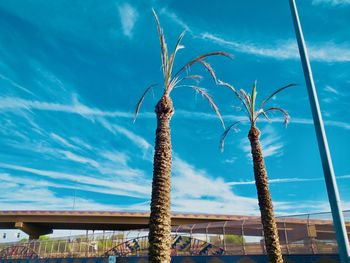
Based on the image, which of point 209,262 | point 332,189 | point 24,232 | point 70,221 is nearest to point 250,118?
point 332,189

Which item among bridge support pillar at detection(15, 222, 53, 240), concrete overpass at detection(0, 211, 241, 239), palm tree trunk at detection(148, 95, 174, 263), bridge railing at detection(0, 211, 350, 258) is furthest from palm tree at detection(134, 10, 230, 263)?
bridge support pillar at detection(15, 222, 53, 240)

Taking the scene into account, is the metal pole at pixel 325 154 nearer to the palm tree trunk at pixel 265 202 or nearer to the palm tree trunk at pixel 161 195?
the palm tree trunk at pixel 161 195

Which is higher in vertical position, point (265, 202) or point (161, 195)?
point (265, 202)

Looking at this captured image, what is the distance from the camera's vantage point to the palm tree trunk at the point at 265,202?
12930mm

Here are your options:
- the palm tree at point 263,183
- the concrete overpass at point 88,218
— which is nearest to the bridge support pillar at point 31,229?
the concrete overpass at point 88,218

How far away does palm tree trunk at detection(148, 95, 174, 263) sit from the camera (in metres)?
8.48

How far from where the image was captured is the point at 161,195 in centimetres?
908

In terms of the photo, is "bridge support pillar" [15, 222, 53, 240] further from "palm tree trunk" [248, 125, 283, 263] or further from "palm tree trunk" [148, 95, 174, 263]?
"palm tree trunk" [148, 95, 174, 263]

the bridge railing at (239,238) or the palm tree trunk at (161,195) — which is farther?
the bridge railing at (239,238)

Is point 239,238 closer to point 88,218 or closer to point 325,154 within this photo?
point 325,154

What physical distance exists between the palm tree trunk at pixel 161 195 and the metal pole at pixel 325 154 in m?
4.49

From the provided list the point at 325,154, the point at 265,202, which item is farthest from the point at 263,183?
the point at 325,154

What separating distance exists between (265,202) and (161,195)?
6.67 m

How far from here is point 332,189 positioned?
641 centimetres
